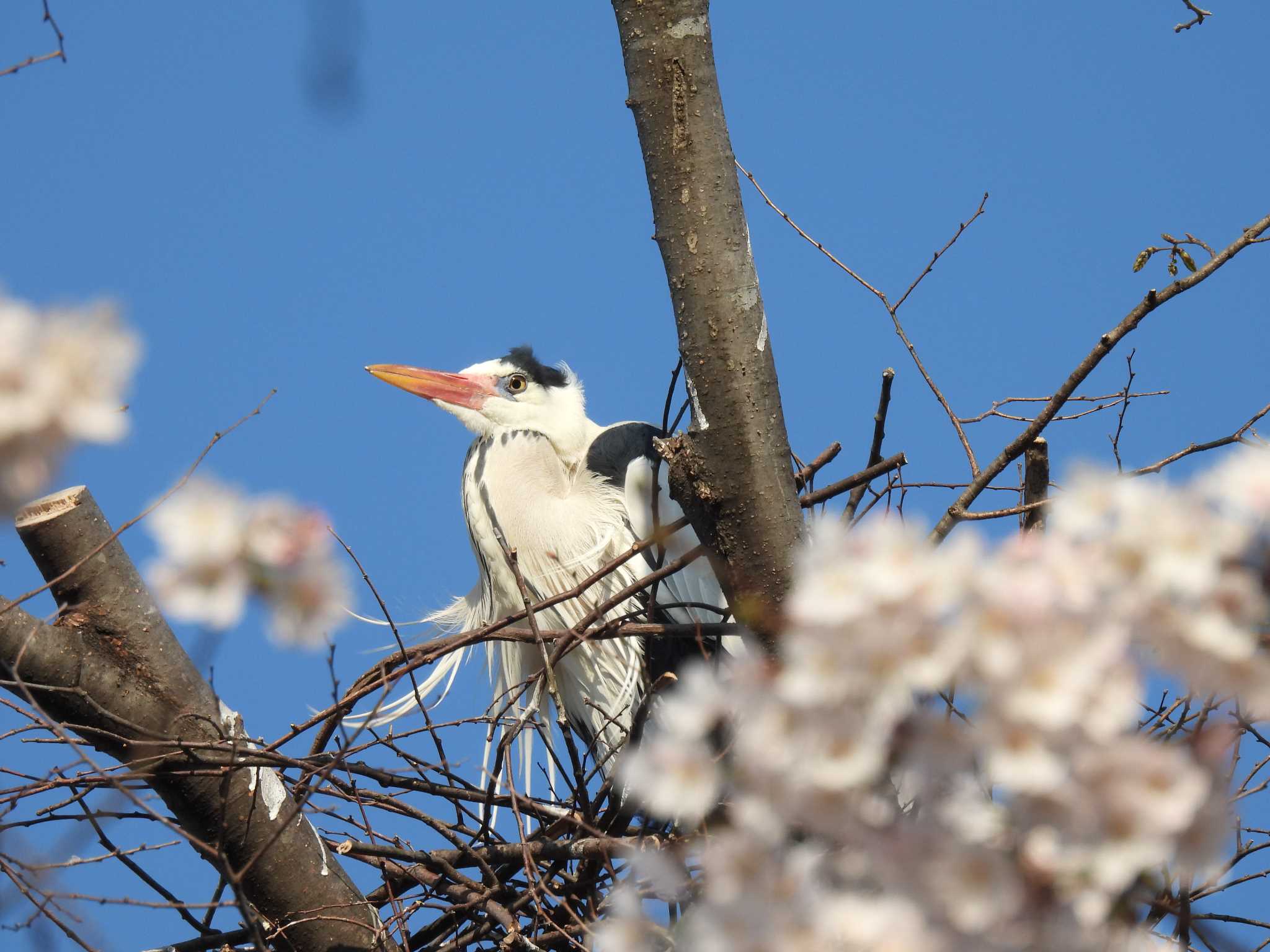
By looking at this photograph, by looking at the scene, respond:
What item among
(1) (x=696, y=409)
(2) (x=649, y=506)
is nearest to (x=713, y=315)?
(1) (x=696, y=409)

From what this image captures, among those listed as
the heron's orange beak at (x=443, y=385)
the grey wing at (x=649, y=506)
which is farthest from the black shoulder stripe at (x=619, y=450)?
the heron's orange beak at (x=443, y=385)

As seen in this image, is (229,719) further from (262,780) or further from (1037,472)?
(1037,472)

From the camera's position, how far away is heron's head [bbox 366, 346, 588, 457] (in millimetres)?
2770

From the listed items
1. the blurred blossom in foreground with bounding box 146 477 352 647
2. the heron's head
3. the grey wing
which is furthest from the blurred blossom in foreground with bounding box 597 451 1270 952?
the heron's head

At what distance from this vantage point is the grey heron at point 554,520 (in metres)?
2.52

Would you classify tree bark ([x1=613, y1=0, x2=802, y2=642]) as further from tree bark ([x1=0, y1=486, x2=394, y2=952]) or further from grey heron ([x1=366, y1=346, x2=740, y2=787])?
grey heron ([x1=366, y1=346, x2=740, y2=787])

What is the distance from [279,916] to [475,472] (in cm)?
122

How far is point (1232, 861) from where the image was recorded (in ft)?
4.87

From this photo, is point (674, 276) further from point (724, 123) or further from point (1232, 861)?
point (1232, 861)

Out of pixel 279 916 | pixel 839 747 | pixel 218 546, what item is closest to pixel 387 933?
pixel 279 916

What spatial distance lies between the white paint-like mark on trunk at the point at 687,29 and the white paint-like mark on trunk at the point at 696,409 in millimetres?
369

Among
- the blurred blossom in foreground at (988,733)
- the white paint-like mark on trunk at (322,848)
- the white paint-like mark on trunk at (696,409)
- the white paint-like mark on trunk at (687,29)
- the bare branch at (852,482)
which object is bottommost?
the blurred blossom in foreground at (988,733)

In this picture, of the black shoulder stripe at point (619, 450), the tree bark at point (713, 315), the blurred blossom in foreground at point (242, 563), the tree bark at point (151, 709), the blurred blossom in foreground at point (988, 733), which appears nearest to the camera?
the blurred blossom in foreground at point (988, 733)

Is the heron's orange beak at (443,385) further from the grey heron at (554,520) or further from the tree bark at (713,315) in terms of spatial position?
the tree bark at (713,315)
